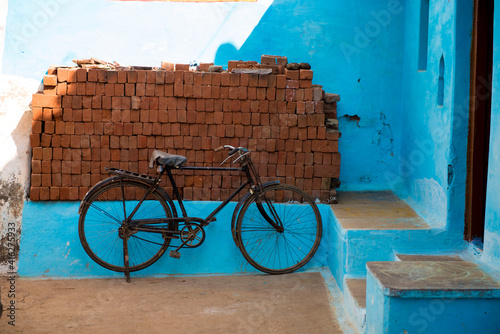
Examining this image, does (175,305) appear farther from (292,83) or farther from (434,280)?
(292,83)

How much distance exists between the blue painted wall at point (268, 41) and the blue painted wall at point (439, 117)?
40 cm

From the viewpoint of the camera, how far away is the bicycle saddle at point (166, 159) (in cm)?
480

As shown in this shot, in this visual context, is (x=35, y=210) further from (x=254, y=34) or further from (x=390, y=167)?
(x=390, y=167)

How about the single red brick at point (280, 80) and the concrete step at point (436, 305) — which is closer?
the concrete step at point (436, 305)

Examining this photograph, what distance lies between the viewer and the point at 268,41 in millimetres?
6211

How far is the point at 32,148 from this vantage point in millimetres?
5137

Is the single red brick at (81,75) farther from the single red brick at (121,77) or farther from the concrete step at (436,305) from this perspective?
the concrete step at (436,305)

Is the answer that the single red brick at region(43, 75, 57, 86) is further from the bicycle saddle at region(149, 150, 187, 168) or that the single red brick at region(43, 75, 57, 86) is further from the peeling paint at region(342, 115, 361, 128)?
the peeling paint at region(342, 115, 361, 128)

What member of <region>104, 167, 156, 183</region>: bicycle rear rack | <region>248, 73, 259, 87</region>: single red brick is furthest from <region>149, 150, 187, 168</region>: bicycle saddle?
<region>248, 73, 259, 87</region>: single red brick

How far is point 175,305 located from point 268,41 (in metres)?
3.37

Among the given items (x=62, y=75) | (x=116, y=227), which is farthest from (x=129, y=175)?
(x=62, y=75)

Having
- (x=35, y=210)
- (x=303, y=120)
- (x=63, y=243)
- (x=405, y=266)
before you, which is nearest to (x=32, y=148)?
(x=35, y=210)

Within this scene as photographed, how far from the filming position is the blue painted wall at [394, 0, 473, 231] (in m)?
4.30

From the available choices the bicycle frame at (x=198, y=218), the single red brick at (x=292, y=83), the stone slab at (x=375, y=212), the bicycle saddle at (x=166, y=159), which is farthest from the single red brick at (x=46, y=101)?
the stone slab at (x=375, y=212)
